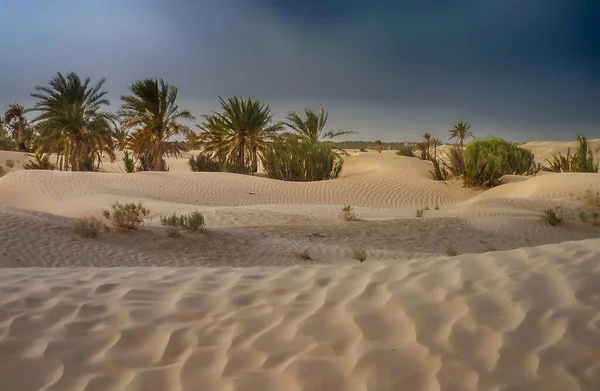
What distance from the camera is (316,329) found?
3.47m

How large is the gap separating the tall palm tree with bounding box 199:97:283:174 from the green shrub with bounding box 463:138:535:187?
449 inches

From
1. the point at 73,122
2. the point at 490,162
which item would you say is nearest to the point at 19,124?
the point at 73,122

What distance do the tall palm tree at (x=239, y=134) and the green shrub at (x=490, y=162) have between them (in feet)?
37.4

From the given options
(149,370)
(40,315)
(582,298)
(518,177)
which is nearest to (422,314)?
(582,298)

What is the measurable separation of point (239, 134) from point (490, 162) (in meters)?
14.1

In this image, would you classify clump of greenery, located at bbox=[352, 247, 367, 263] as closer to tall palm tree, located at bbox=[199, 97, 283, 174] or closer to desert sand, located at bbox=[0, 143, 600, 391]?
desert sand, located at bbox=[0, 143, 600, 391]

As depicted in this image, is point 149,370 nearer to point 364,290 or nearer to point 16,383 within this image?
point 16,383

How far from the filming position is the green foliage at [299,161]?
29.0 metres

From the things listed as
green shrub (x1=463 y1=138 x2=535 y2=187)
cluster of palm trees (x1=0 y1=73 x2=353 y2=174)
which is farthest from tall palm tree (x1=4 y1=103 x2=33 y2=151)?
green shrub (x1=463 y1=138 x2=535 y2=187)

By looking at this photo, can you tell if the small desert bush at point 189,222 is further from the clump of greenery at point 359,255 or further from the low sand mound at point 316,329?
the low sand mound at point 316,329

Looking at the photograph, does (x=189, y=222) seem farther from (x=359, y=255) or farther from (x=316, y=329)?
(x=316, y=329)

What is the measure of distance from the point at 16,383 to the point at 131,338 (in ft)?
2.34

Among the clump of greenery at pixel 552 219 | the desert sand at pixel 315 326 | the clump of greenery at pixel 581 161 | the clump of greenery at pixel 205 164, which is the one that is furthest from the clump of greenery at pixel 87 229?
the clump of greenery at pixel 581 161

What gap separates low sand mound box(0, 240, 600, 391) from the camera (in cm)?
290
